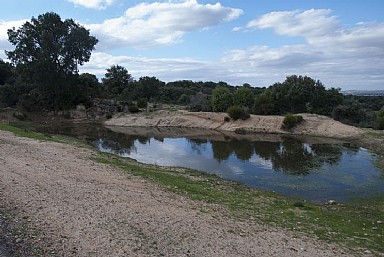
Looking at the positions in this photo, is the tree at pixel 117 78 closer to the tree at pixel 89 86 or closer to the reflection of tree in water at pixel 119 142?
the tree at pixel 89 86

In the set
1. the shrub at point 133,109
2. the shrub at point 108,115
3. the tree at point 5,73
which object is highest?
the tree at point 5,73

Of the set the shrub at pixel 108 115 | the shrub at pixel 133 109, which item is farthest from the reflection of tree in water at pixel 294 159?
the shrub at pixel 108 115

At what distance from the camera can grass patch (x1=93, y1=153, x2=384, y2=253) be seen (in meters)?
11.6

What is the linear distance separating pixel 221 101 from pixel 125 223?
55487 millimetres

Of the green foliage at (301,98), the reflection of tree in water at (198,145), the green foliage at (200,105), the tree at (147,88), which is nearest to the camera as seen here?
the reflection of tree in water at (198,145)

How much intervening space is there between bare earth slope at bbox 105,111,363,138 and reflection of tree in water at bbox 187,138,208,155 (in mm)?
11052

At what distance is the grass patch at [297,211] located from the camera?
1165 centimetres

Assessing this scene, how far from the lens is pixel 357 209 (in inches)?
673

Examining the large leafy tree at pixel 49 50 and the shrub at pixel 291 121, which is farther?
the large leafy tree at pixel 49 50

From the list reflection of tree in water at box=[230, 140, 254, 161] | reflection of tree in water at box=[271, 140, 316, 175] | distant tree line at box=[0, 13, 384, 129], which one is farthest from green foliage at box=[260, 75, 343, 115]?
reflection of tree in water at box=[271, 140, 316, 175]

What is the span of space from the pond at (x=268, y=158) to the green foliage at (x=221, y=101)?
11476 millimetres

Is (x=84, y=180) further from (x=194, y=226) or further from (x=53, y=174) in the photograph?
(x=194, y=226)

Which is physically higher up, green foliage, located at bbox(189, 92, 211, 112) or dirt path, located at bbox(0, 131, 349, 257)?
green foliage, located at bbox(189, 92, 211, 112)

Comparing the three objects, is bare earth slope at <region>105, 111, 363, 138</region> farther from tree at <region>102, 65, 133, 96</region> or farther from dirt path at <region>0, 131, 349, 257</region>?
dirt path at <region>0, 131, 349, 257</region>
